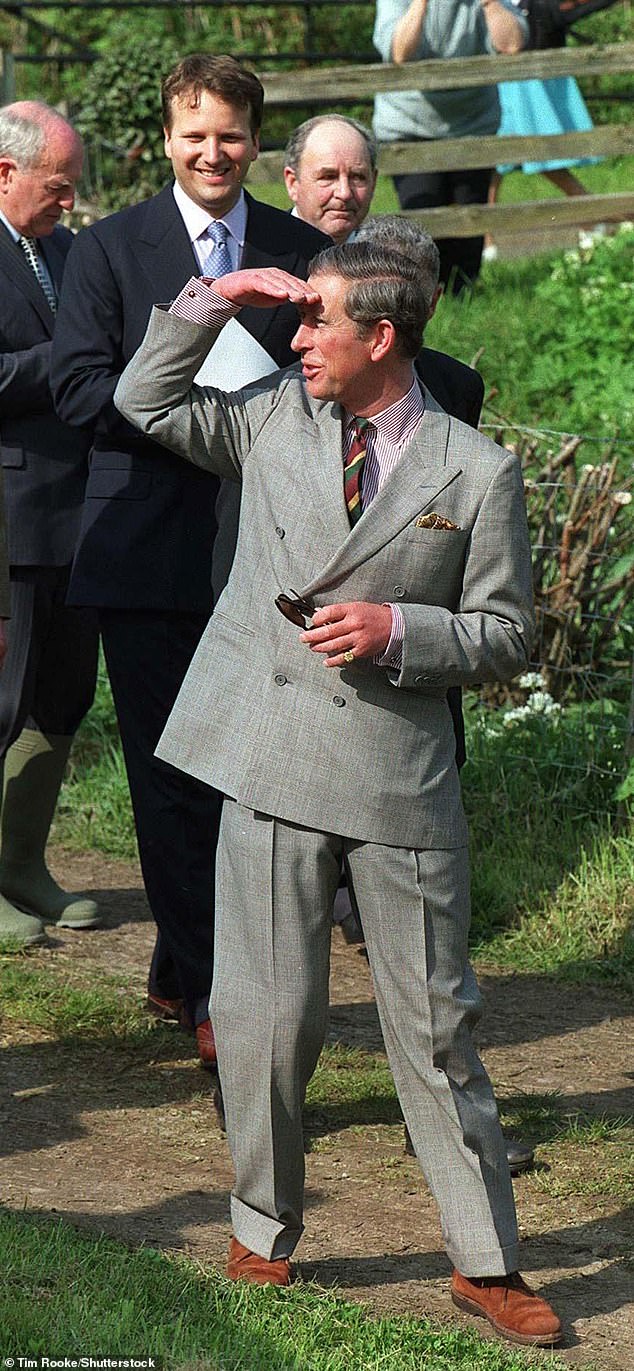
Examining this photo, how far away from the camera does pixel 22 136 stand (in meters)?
5.00

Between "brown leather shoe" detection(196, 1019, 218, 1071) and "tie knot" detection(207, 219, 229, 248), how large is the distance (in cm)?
188

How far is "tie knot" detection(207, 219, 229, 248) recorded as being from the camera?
450cm

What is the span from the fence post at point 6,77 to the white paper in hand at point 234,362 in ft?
25.9

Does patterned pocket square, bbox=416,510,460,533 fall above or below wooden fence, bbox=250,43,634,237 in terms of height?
below

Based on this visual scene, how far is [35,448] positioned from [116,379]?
1019mm

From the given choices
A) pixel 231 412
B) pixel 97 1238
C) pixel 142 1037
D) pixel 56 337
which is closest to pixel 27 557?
pixel 56 337

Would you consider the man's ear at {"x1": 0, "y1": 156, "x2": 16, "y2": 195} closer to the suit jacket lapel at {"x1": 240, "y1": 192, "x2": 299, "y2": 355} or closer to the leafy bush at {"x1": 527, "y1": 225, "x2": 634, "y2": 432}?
the suit jacket lapel at {"x1": 240, "y1": 192, "x2": 299, "y2": 355}

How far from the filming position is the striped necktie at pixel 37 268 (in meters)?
5.26

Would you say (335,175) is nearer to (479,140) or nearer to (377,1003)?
(377,1003)

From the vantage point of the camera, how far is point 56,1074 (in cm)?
483

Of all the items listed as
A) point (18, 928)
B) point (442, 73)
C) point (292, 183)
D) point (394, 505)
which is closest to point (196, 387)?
point (394, 505)

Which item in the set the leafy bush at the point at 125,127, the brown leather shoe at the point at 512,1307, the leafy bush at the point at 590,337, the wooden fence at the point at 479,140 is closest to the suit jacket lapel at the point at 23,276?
the brown leather shoe at the point at 512,1307

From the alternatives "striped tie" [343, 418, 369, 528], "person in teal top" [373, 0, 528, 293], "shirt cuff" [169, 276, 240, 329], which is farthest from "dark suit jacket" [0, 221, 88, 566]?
"person in teal top" [373, 0, 528, 293]

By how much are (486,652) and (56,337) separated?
158cm
